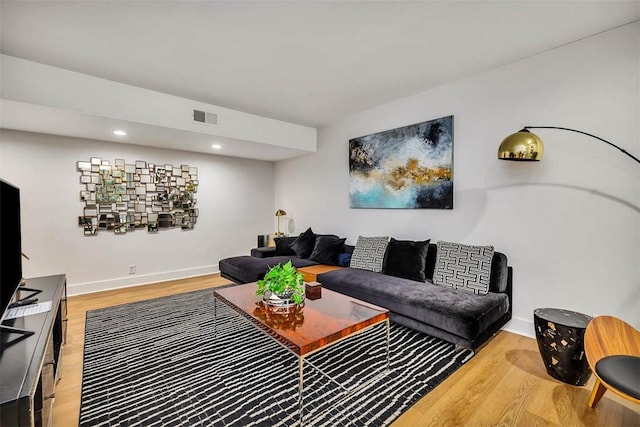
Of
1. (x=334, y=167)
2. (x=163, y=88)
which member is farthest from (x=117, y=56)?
(x=334, y=167)

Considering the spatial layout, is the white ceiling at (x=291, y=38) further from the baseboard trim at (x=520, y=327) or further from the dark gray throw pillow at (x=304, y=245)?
the baseboard trim at (x=520, y=327)

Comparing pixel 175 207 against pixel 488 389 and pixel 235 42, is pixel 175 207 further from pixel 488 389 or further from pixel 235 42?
pixel 488 389

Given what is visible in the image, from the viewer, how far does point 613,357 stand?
165 centimetres

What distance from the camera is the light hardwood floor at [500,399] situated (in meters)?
1.69

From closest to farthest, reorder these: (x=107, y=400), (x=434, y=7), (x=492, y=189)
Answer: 1. (x=107, y=400)
2. (x=434, y=7)
3. (x=492, y=189)

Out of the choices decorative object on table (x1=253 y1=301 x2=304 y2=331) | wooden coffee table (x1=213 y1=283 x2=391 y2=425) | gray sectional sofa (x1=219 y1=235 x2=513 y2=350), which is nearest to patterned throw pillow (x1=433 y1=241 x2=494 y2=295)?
gray sectional sofa (x1=219 y1=235 x2=513 y2=350)

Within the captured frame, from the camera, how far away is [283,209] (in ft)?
20.0

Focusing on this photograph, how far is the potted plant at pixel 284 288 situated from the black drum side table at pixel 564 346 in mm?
1814

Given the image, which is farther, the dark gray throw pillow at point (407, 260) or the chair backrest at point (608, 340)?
the dark gray throw pillow at point (407, 260)

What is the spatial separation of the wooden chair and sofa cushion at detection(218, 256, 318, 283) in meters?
3.05

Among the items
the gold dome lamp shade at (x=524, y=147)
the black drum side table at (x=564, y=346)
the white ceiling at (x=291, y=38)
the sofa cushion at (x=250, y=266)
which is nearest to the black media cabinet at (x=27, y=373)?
the sofa cushion at (x=250, y=266)

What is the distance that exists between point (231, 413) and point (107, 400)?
2.79 ft

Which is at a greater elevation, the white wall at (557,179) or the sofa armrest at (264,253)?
the white wall at (557,179)

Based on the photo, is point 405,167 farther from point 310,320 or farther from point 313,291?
point 310,320
